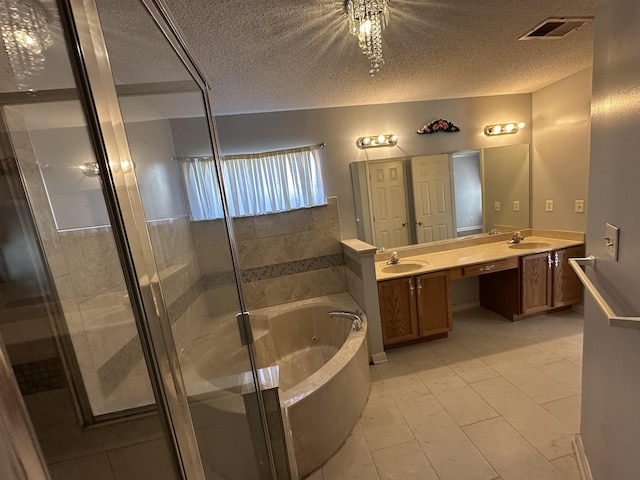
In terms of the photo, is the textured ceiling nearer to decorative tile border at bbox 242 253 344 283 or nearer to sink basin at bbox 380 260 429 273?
decorative tile border at bbox 242 253 344 283

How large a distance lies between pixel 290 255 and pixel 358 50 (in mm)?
1821

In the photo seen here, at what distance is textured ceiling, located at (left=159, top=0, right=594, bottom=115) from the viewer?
52.2 inches

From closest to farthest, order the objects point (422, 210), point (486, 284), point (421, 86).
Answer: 1. point (421, 86)
2. point (422, 210)
3. point (486, 284)

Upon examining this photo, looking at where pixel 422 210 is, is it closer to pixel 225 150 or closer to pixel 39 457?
pixel 225 150

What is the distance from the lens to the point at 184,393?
0.76 m

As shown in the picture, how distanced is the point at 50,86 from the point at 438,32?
1.82 meters

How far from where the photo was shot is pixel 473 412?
1772 mm

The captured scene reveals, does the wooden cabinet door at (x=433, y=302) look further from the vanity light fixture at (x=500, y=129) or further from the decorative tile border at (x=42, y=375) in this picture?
the decorative tile border at (x=42, y=375)

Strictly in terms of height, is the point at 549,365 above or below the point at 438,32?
below

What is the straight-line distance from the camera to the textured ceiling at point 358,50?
4.35ft

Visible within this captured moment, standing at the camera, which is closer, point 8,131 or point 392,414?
point 8,131

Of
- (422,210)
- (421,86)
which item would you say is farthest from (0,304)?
(422,210)

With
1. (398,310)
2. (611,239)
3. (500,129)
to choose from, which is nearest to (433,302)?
(398,310)

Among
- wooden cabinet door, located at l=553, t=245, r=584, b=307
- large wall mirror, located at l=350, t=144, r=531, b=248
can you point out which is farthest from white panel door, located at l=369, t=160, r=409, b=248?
wooden cabinet door, located at l=553, t=245, r=584, b=307
